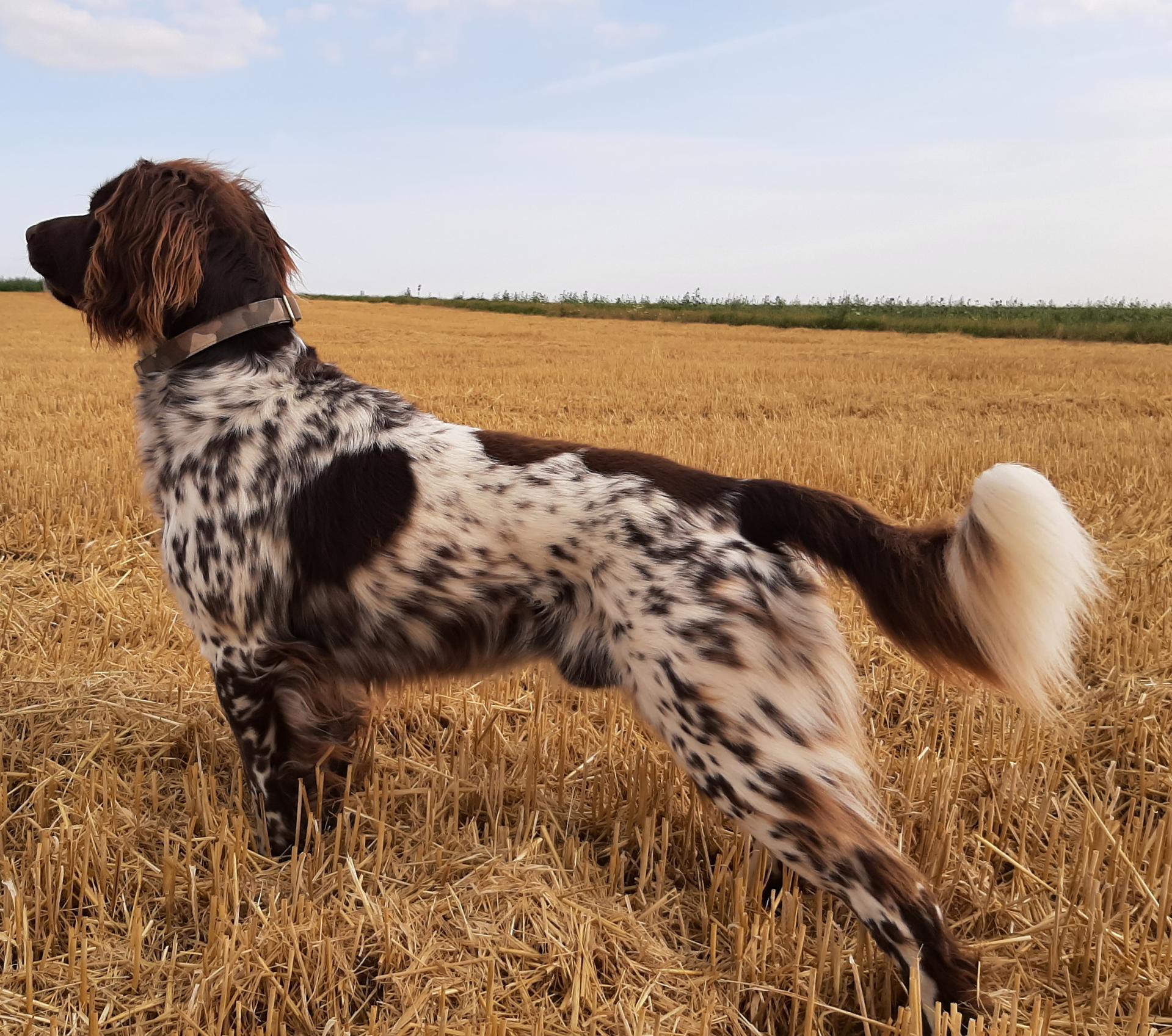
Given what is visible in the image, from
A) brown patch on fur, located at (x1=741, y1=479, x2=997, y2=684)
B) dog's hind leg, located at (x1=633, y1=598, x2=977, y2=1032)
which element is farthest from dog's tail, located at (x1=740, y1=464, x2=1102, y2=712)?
dog's hind leg, located at (x1=633, y1=598, x2=977, y2=1032)

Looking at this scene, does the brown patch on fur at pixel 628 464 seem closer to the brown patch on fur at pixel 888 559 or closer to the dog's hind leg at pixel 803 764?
the brown patch on fur at pixel 888 559

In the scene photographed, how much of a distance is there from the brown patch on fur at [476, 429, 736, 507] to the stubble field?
2.51 feet

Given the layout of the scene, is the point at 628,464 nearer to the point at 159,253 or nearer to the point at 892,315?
the point at 159,253

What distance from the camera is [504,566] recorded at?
235 cm

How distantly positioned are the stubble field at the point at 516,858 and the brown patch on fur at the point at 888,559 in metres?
0.60

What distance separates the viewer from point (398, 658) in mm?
2574

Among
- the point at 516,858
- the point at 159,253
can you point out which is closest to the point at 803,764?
the point at 516,858

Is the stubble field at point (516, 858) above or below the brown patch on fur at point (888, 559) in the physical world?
below

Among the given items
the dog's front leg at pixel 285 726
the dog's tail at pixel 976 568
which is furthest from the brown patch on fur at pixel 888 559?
the dog's front leg at pixel 285 726

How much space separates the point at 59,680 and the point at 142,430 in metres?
1.36

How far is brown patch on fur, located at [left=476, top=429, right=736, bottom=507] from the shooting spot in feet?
7.84

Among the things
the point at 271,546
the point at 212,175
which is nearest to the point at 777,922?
the point at 271,546

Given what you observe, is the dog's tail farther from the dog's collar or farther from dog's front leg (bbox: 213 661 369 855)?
the dog's collar

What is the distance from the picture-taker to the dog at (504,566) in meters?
2.11
